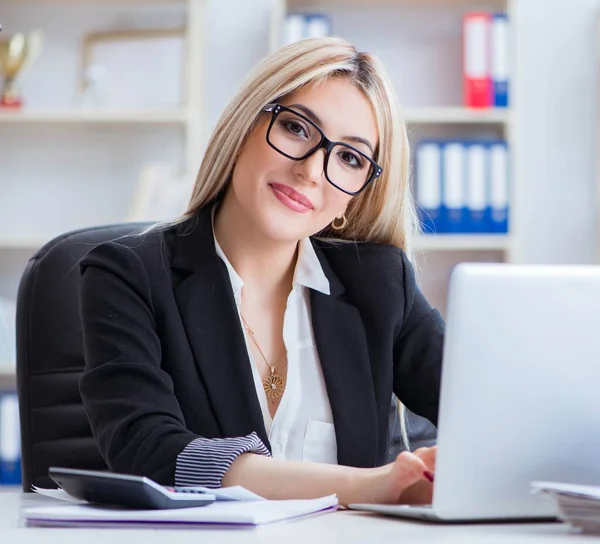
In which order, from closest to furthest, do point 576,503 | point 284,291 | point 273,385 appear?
point 576,503 → point 273,385 → point 284,291

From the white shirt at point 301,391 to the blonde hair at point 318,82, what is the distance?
13cm

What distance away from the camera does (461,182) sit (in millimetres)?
3332

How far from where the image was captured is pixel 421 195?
3.34 metres

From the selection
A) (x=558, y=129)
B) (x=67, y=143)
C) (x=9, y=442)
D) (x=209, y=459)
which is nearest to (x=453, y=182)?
(x=558, y=129)

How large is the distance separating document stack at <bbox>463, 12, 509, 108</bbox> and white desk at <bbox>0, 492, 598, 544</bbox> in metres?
2.70

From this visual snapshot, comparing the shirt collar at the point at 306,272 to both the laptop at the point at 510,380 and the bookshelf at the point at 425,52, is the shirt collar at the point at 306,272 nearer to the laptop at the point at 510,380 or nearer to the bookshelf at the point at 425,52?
the laptop at the point at 510,380

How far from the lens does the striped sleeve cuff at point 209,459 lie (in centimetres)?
110

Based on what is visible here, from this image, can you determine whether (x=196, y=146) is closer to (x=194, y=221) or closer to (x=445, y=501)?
(x=194, y=221)

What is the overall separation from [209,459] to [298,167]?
56cm

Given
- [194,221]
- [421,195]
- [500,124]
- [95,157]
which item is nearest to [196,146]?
[95,157]

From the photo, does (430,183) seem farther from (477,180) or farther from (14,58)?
(14,58)

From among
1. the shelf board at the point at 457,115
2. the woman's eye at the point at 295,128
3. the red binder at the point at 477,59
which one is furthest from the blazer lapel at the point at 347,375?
the red binder at the point at 477,59

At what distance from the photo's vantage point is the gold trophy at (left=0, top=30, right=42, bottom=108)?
3504mm

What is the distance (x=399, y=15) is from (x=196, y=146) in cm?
90
